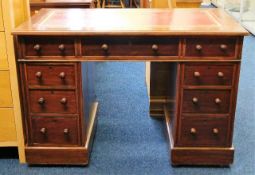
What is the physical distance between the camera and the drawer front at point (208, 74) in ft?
7.03

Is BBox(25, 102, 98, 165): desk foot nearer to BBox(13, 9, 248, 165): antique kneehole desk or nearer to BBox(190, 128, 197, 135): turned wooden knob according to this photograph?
BBox(13, 9, 248, 165): antique kneehole desk

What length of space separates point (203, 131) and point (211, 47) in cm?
49

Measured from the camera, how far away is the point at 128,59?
2123mm

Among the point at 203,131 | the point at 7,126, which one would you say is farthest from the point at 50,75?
the point at 203,131

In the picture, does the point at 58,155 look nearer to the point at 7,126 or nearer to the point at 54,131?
the point at 54,131

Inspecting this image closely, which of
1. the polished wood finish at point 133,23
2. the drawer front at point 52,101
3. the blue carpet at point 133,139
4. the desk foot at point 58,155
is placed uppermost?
the polished wood finish at point 133,23

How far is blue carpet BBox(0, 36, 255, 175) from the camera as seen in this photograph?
7.61 feet

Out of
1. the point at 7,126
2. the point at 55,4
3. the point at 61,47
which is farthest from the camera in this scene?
the point at 55,4

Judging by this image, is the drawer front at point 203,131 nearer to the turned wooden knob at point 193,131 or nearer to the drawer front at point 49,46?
the turned wooden knob at point 193,131

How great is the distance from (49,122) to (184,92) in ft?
2.54

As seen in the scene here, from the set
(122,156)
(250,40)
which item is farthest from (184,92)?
(250,40)

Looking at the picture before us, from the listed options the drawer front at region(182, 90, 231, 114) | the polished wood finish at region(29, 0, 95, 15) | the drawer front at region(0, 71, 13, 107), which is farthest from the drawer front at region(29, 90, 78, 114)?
the polished wood finish at region(29, 0, 95, 15)

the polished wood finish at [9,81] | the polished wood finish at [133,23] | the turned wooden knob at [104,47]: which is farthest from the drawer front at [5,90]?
the turned wooden knob at [104,47]

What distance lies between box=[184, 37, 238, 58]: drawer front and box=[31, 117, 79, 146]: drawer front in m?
0.75
